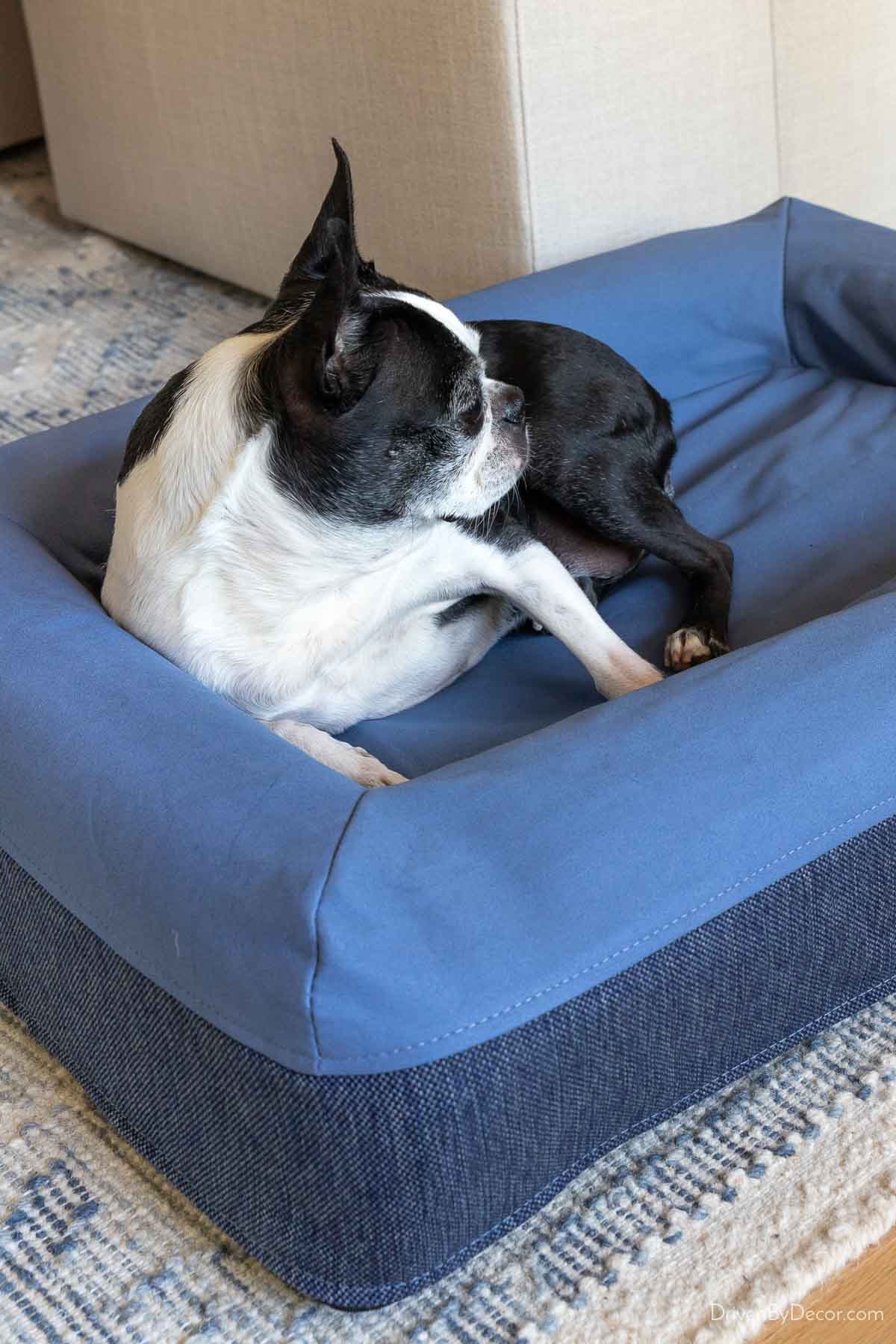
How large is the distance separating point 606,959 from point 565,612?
2.24 ft

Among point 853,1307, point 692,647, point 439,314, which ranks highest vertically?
point 439,314

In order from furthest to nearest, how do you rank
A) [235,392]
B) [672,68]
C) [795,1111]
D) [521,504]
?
[672,68] → [521,504] → [235,392] → [795,1111]

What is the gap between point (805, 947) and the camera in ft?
4.63

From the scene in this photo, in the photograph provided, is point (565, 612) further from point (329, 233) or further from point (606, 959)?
point (606, 959)

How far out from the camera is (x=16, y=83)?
14.6ft

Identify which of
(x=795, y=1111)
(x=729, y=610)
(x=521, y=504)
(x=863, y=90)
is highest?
(x=863, y=90)

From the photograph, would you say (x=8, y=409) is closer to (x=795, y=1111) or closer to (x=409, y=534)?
(x=409, y=534)

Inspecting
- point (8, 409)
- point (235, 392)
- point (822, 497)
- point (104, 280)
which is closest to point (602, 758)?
point (235, 392)

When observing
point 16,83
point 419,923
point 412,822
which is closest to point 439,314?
point 412,822

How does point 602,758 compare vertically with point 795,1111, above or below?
above

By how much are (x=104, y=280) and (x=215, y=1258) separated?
2.92 meters

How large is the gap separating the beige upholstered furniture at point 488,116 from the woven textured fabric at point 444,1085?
166 centimetres

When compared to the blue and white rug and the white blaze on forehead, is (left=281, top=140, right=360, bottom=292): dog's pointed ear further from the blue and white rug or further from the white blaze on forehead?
the blue and white rug

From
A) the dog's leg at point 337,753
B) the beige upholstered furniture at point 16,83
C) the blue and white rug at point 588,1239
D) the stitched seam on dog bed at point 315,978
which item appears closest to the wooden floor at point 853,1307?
the blue and white rug at point 588,1239
